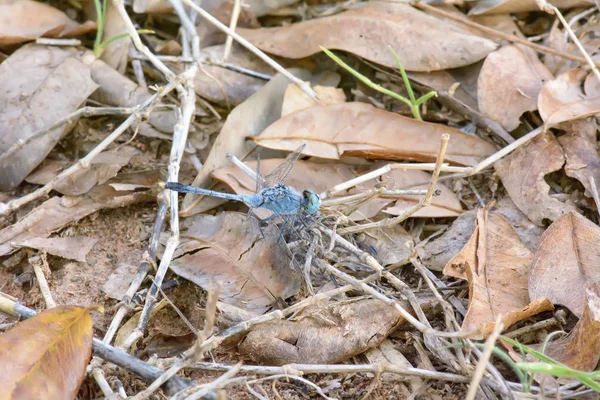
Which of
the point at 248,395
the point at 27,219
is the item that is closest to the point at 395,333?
the point at 248,395

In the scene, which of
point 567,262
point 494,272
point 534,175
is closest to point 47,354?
point 494,272

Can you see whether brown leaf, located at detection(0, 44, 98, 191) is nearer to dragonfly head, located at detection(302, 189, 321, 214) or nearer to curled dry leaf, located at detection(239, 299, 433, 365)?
dragonfly head, located at detection(302, 189, 321, 214)

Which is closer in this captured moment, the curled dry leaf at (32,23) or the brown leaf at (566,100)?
the brown leaf at (566,100)

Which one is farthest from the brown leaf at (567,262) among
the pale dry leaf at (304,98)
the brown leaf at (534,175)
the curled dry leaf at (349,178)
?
the pale dry leaf at (304,98)

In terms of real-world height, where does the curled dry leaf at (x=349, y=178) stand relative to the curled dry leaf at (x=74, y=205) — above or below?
above

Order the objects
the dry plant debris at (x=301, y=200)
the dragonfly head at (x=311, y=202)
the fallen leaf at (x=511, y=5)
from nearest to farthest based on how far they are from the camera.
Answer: the dry plant debris at (x=301, y=200) → the dragonfly head at (x=311, y=202) → the fallen leaf at (x=511, y=5)

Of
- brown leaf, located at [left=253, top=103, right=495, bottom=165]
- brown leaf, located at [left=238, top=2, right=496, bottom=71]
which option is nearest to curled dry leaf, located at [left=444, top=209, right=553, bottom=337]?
brown leaf, located at [left=253, top=103, right=495, bottom=165]

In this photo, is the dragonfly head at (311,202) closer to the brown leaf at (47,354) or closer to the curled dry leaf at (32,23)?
the brown leaf at (47,354)
